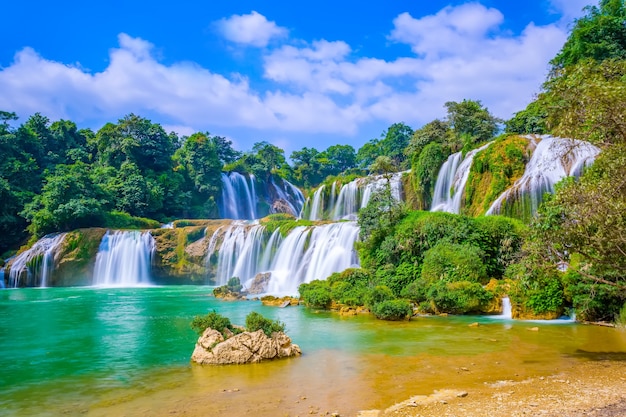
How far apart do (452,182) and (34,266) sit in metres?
31.9

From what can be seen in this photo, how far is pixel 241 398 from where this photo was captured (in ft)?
24.8

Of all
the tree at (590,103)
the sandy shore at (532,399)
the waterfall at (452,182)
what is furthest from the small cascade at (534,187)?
the sandy shore at (532,399)

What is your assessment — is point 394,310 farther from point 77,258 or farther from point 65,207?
point 65,207

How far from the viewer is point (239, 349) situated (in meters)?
10.3

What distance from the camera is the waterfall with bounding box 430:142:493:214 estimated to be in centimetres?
2975

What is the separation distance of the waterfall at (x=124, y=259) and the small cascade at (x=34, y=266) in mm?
3380

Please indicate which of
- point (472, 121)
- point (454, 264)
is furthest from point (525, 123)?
point (454, 264)

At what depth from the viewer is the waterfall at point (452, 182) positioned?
29750mm

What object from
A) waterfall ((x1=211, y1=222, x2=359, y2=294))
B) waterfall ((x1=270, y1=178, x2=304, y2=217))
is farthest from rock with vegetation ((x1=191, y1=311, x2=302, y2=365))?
waterfall ((x1=270, y1=178, x2=304, y2=217))

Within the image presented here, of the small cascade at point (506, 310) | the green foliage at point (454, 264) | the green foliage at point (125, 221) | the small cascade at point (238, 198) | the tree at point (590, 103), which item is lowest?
the small cascade at point (506, 310)

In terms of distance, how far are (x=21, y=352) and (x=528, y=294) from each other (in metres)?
15.2

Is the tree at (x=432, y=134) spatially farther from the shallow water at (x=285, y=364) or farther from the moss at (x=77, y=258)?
the moss at (x=77, y=258)

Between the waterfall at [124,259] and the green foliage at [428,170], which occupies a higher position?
the green foliage at [428,170]

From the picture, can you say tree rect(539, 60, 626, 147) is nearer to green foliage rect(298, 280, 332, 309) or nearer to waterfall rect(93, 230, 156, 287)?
green foliage rect(298, 280, 332, 309)
